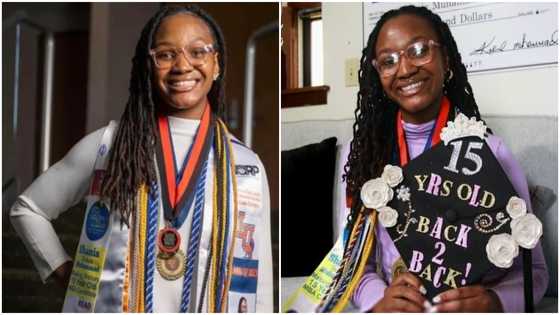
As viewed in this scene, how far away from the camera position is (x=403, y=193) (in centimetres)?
139

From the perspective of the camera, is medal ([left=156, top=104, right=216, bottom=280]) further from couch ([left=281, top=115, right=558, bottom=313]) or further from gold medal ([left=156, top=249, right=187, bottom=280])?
couch ([left=281, top=115, right=558, bottom=313])

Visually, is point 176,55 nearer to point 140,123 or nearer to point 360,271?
point 140,123

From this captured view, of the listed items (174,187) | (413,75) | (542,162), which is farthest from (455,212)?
(174,187)

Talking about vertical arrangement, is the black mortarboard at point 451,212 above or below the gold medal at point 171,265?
above

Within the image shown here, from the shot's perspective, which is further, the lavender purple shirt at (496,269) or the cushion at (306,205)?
the cushion at (306,205)

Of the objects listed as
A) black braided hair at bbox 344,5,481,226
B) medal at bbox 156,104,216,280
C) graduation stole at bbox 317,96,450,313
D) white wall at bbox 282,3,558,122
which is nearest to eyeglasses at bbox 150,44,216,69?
medal at bbox 156,104,216,280

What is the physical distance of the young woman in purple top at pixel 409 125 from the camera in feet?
4.40

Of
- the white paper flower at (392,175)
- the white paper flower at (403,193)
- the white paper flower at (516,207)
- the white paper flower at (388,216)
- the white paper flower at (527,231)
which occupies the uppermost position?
the white paper flower at (392,175)

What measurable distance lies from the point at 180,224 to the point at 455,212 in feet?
2.05

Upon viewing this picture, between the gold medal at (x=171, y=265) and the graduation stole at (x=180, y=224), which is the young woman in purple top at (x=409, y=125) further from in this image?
the gold medal at (x=171, y=265)

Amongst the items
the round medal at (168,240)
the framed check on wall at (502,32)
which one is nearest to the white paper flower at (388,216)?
the framed check on wall at (502,32)

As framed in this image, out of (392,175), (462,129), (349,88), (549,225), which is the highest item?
(349,88)

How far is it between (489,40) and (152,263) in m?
0.93

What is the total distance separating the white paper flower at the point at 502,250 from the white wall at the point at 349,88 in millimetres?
282
